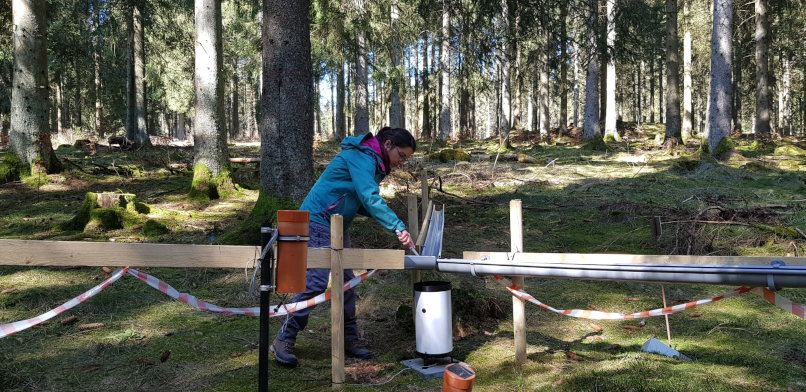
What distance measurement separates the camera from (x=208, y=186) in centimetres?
978

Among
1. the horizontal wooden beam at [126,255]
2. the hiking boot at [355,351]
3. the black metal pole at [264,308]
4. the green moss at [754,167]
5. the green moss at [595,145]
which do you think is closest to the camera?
the horizontal wooden beam at [126,255]

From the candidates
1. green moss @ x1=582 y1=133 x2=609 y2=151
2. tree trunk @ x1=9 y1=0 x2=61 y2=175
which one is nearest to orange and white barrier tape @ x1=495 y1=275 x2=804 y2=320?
tree trunk @ x1=9 y1=0 x2=61 y2=175

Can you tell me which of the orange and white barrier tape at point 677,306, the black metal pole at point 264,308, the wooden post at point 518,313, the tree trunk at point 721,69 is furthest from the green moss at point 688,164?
the black metal pole at point 264,308

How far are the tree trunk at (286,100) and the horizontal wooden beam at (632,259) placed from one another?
3.36 m

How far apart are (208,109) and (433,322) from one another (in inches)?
300

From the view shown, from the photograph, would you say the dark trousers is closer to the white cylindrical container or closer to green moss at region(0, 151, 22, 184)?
the white cylindrical container

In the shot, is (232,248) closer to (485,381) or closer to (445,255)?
(485,381)

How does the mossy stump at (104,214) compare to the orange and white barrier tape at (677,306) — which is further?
the mossy stump at (104,214)

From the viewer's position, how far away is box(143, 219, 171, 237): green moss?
7.55 m

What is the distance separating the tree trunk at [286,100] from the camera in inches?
254

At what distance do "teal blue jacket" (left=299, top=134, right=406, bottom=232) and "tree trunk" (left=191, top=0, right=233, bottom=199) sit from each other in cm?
644

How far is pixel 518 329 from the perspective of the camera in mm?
3787

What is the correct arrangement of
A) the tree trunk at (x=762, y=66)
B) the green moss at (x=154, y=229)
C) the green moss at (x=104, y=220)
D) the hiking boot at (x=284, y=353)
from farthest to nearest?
the tree trunk at (x=762, y=66) < the green moss at (x=104, y=220) < the green moss at (x=154, y=229) < the hiking boot at (x=284, y=353)

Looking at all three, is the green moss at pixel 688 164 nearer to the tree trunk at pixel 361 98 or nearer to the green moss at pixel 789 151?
the green moss at pixel 789 151
